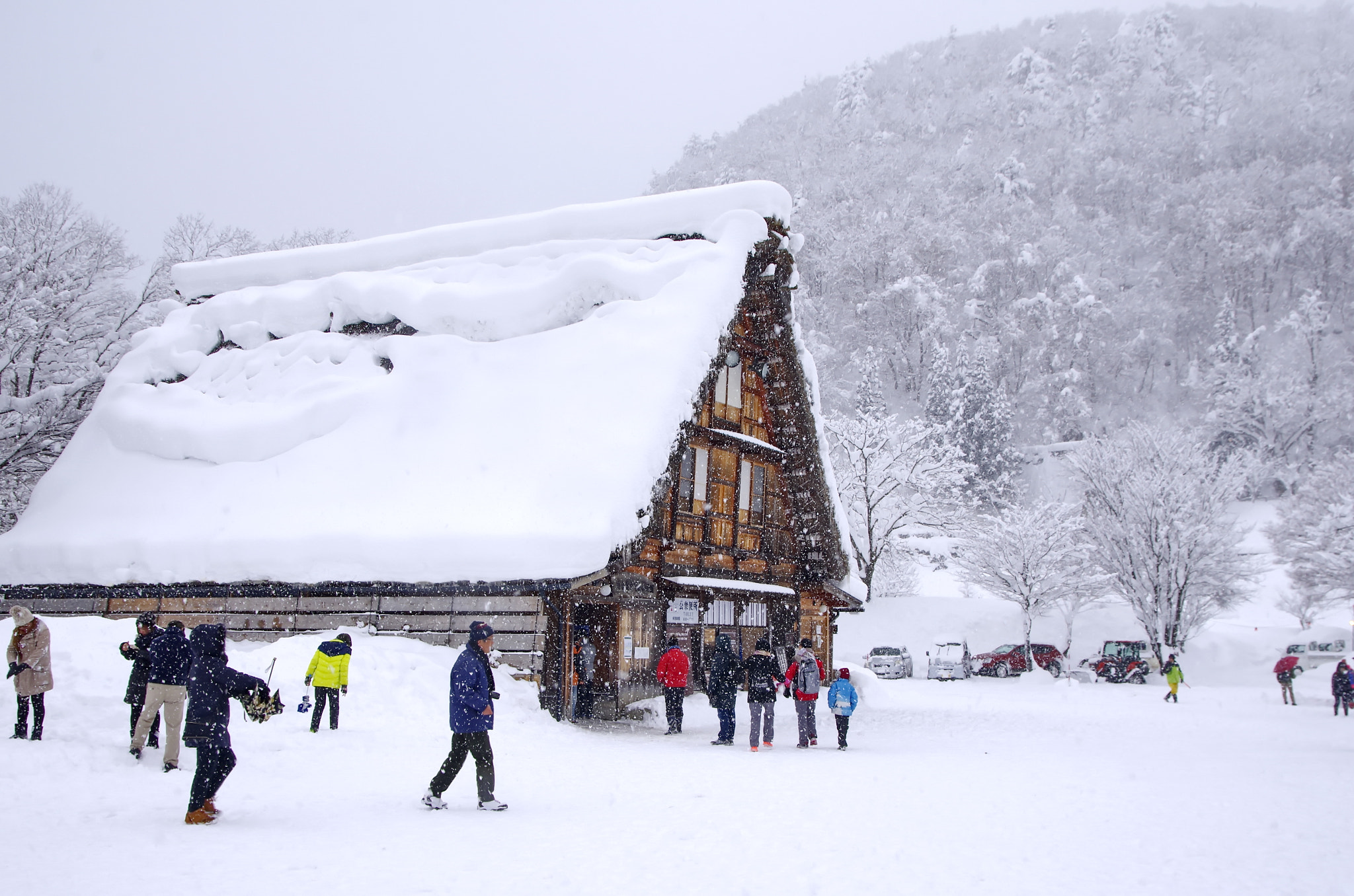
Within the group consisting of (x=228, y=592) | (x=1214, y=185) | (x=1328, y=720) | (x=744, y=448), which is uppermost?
(x=1214, y=185)

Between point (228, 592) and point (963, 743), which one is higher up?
point (228, 592)

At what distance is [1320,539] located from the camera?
125 ft

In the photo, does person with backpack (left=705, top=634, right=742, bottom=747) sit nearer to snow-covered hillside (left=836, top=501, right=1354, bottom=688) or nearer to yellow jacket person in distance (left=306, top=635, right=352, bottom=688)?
yellow jacket person in distance (left=306, top=635, right=352, bottom=688)

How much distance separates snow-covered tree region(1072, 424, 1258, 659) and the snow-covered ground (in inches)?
815

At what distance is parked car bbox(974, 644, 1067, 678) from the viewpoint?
122 ft

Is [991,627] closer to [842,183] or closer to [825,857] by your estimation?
[825,857]

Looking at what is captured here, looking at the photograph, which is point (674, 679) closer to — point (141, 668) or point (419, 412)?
point (419, 412)

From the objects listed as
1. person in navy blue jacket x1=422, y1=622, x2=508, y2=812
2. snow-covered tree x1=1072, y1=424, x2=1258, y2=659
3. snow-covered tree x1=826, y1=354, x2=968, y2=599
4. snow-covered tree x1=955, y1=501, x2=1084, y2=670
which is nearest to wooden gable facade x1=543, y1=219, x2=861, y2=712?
person in navy blue jacket x1=422, y1=622, x2=508, y2=812

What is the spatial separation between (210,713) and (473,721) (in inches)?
78.5

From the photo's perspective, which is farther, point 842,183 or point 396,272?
point 842,183

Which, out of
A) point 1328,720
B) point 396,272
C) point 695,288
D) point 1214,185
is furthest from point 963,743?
point 1214,185

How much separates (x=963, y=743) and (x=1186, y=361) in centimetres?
7041

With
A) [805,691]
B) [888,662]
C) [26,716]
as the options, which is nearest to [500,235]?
[805,691]

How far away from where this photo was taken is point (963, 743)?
15258 mm
